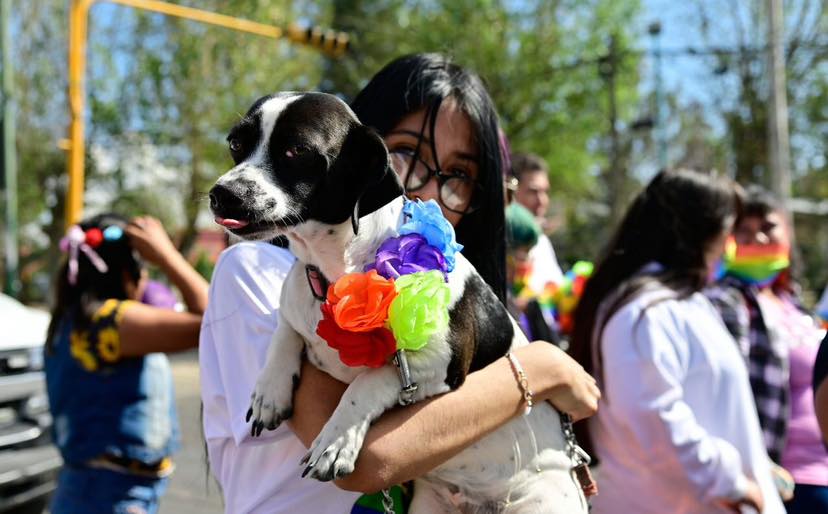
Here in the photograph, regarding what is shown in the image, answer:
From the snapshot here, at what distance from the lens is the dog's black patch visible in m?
1.80

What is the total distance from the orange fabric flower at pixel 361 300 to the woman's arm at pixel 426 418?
0.21 metres

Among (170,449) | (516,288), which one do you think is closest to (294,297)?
(170,449)

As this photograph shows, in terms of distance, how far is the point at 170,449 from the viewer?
148 inches

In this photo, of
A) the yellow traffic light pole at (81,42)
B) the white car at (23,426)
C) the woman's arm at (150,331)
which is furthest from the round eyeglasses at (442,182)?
the yellow traffic light pole at (81,42)

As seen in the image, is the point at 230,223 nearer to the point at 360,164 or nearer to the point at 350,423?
the point at 360,164

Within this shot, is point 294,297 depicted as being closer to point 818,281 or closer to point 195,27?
point 195,27

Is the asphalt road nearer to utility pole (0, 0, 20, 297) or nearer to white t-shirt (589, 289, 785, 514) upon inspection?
white t-shirt (589, 289, 785, 514)

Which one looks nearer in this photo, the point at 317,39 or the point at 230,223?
the point at 230,223

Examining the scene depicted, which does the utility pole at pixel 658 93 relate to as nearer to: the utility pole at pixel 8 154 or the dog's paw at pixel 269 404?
the utility pole at pixel 8 154

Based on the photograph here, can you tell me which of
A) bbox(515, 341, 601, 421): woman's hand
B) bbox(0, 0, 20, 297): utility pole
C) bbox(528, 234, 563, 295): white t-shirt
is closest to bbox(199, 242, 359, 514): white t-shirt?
bbox(515, 341, 601, 421): woman's hand

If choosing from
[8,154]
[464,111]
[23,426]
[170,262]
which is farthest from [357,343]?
[8,154]

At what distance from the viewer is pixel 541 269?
5.57 meters

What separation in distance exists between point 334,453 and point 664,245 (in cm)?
228

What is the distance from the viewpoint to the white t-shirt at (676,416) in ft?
10.0
